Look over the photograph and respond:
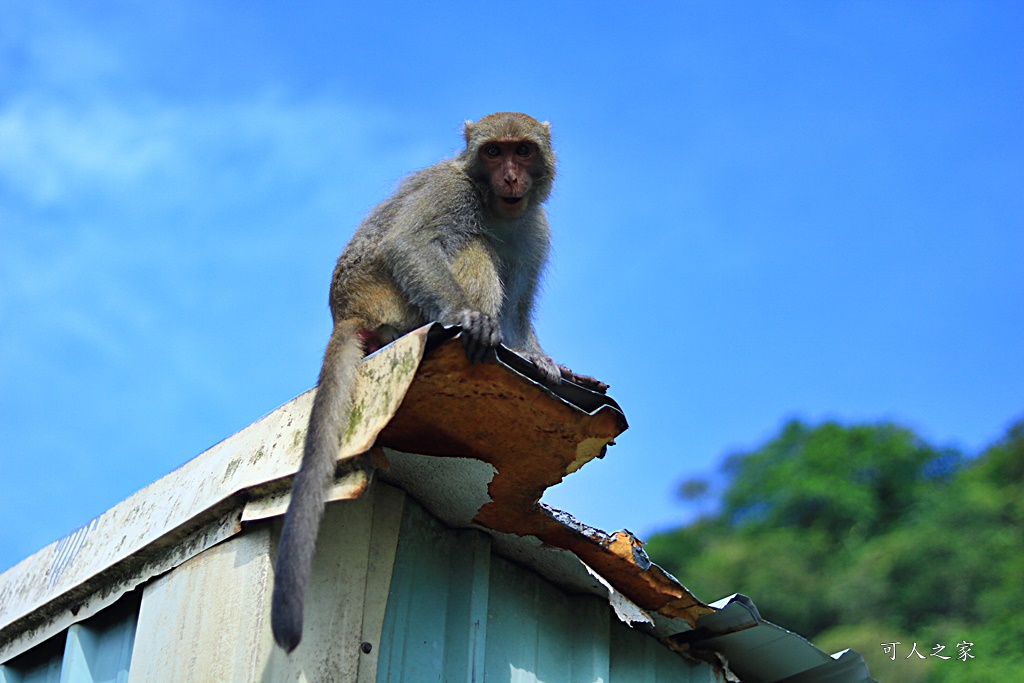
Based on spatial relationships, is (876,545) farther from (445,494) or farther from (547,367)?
(445,494)

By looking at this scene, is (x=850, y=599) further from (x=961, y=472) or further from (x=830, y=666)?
(x=830, y=666)

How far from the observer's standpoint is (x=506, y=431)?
15.0 ft

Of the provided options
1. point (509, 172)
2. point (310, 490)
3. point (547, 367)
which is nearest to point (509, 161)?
point (509, 172)

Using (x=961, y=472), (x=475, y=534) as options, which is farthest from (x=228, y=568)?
(x=961, y=472)

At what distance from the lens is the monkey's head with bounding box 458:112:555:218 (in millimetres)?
6535

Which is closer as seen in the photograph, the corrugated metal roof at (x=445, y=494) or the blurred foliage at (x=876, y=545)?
the corrugated metal roof at (x=445, y=494)

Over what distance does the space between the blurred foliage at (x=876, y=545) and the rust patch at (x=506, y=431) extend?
13948 millimetres

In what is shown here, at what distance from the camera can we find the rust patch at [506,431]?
4.38 meters

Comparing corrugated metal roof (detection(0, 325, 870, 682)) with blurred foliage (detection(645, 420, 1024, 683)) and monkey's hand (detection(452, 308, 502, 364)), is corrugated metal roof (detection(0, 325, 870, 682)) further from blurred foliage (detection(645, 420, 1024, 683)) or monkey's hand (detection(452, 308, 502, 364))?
blurred foliage (detection(645, 420, 1024, 683))

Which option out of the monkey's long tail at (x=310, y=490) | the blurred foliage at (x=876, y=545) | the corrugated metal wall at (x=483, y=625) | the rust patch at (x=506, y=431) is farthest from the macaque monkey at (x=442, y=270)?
the blurred foliage at (x=876, y=545)

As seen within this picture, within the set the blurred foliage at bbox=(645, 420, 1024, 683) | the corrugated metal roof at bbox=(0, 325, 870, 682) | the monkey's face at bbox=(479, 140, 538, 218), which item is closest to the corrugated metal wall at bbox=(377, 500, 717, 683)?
the corrugated metal roof at bbox=(0, 325, 870, 682)

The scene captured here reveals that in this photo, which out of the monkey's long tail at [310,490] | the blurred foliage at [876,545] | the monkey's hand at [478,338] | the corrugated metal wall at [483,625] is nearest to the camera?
the monkey's long tail at [310,490]

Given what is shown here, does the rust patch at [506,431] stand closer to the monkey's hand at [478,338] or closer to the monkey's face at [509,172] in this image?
the monkey's hand at [478,338]

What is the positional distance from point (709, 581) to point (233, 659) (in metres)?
22.8
